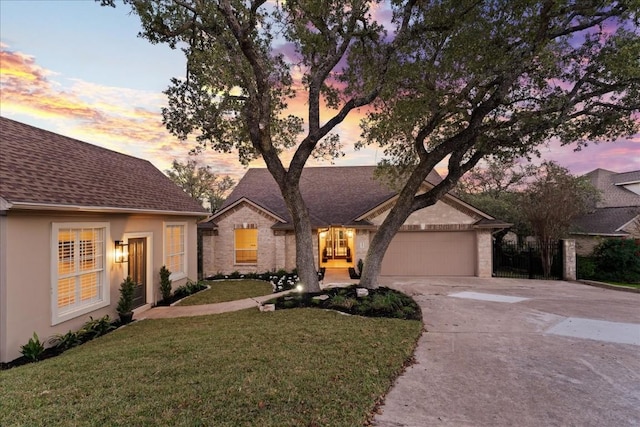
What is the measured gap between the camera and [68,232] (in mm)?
7293

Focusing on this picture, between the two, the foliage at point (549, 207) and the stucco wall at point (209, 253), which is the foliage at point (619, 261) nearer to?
the foliage at point (549, 207)

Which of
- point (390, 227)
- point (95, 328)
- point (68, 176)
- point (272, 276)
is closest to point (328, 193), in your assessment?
point (272, 276)

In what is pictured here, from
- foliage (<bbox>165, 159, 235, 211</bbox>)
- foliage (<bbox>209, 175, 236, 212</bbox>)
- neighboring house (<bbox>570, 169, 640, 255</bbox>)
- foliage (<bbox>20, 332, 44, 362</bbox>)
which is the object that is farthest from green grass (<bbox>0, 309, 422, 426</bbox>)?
foliage (<bbox>209, 175, 236, 212</bbox>)

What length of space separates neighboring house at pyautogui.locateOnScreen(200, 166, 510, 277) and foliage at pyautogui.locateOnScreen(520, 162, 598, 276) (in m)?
2.71

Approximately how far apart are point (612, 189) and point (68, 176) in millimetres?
37618

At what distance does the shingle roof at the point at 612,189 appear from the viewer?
2489 cm

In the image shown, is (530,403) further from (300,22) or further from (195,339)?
(300,22)

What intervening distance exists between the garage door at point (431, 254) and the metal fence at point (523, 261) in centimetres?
178

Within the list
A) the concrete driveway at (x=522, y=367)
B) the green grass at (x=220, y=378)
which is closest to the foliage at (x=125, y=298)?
the green grass at (x=220, y=378)

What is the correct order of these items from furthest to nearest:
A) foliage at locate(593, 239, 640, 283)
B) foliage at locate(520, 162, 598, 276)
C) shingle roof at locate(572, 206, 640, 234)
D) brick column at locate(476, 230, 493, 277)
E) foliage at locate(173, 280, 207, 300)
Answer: shingle roof at locate(572, 206, 640, 234) → foliage at locate(520, 162, 598, 276) → brick column at locate(476, 230, 493, 277) → foliage at locate(593, 239, 640, 283) → foliage at locate(173, 280, 207, 300)

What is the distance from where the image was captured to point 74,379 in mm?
4434

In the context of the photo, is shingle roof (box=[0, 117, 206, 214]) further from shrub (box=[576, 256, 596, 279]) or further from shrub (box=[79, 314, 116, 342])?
shrub (box=[576, 256, 596, 279])

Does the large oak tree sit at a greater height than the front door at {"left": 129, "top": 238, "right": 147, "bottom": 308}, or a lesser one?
greater

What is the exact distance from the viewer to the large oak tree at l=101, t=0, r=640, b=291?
852 centimetres
